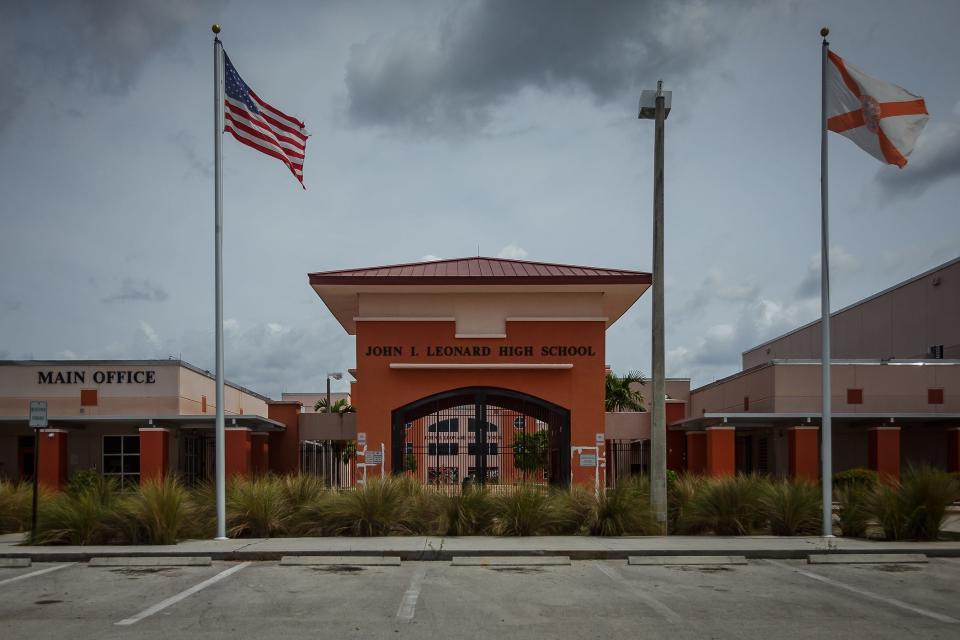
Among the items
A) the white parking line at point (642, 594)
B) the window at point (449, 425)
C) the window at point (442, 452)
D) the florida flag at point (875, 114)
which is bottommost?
the white parking line at point (642, 594)

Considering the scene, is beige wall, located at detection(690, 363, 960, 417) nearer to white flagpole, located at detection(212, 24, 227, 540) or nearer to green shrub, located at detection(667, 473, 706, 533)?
green shrub, located at detection(667, 473, 706, 533)

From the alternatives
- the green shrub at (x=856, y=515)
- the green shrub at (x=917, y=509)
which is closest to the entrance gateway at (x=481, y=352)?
the green shrub at (x=856, y=515)

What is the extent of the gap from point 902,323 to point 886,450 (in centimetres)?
1556

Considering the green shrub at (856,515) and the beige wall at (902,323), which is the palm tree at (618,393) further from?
the green shrub at (856,515)

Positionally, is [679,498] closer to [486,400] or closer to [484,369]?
[484,369]

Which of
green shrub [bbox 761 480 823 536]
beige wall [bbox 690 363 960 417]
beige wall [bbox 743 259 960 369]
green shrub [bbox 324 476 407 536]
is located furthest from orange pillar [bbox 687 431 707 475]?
green shrub [bbox 324 476 407 536]

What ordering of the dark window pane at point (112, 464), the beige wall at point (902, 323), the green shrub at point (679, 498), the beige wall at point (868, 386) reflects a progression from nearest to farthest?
the green shrub at point (679, 498), the beige wall at point (868, 386), the dark window pane at point (112, 464), the beige wall at point (902, 323)

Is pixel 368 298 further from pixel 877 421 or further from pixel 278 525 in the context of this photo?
pixel 877 421

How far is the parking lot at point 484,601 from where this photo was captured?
961 centimetres

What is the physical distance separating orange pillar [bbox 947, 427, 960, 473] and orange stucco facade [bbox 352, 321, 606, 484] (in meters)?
11.4

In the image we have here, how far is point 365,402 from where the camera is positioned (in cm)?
2531

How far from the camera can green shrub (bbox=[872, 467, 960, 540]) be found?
16.6m

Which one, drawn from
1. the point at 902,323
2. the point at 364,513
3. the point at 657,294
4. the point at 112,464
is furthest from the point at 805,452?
the point at 112,464

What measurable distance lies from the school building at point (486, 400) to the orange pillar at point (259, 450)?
0.20 ft
